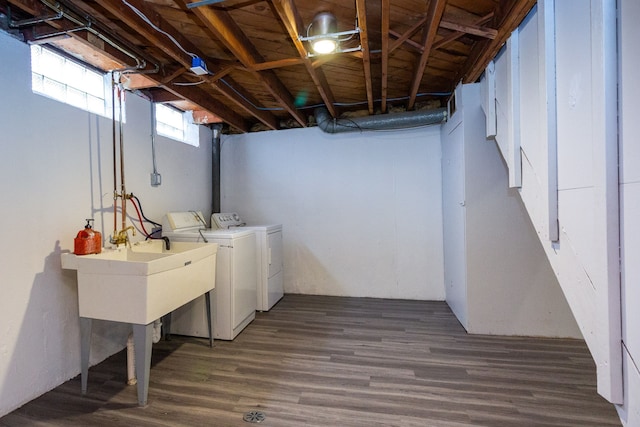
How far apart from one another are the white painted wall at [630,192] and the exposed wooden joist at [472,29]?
2.84 feet

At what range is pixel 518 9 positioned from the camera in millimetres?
1426

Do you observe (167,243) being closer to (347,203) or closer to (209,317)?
(209,317)

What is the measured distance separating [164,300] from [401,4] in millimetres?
2241

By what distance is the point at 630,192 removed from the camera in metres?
0.88

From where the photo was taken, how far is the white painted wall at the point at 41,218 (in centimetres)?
148

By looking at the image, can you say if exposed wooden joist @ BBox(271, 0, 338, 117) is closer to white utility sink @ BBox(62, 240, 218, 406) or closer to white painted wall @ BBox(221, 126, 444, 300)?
white painted wall @ BBox(221, 126, 444, 300)

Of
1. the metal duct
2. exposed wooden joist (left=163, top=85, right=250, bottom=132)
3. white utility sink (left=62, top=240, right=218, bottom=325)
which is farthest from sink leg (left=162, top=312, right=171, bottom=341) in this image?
the metal duct

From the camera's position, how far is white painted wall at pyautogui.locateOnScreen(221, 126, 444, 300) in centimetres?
315

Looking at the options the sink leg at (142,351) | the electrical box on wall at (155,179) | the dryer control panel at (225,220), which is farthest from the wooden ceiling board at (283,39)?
the sink leg at (142,351)

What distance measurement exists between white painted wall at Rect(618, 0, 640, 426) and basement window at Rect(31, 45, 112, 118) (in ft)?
9.25

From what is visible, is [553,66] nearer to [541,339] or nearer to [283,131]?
[541,339]

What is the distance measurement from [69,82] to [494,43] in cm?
287

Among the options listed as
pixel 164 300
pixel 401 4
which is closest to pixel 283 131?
pixel 401 4

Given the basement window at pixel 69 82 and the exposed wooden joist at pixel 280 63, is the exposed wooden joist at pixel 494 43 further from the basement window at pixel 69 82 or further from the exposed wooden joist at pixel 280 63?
the basement window at pixel 69 82
